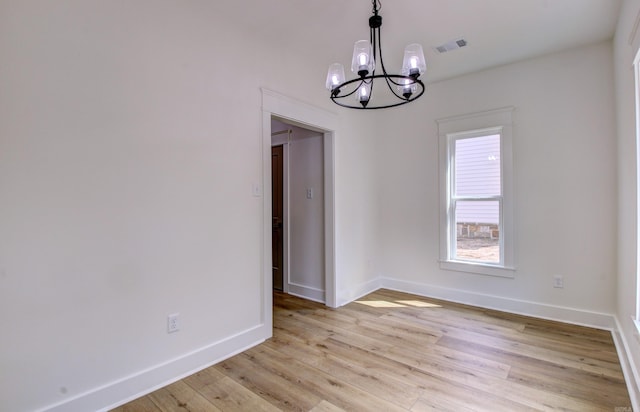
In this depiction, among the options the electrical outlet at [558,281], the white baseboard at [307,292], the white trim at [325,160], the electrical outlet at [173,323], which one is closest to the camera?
the electrical outlet at [173,323]

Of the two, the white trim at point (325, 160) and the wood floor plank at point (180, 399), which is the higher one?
the white trim at point (325, 160)

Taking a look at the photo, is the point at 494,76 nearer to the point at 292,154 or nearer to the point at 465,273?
the point at 465,273

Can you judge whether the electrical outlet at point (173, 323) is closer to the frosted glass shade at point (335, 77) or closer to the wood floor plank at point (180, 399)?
the wood floor plank at point (180, 399)

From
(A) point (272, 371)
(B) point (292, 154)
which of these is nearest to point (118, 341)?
(A) point (272, 371)

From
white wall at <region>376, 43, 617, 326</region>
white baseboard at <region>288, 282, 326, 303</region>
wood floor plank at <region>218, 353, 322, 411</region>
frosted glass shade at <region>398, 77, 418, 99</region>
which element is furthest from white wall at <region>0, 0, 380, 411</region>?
white wall at <region>376, 43, 617, 326</region>

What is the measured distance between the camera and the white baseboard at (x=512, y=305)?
3.06 m

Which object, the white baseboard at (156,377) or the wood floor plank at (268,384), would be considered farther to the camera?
the wood floor plank at (268,384)

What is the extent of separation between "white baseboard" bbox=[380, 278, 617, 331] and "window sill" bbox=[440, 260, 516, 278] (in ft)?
0.86

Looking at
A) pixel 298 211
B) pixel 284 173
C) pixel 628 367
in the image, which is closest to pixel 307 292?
pixel 298 211

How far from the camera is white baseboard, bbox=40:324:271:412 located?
6.01ft

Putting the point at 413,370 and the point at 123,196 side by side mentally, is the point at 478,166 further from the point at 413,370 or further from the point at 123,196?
the point at 123,196

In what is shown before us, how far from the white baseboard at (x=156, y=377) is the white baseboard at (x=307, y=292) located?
1258mm

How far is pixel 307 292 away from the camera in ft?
13.5

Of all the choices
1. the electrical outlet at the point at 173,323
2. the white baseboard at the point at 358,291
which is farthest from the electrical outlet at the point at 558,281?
the electrical outlet at the point at 173,323
